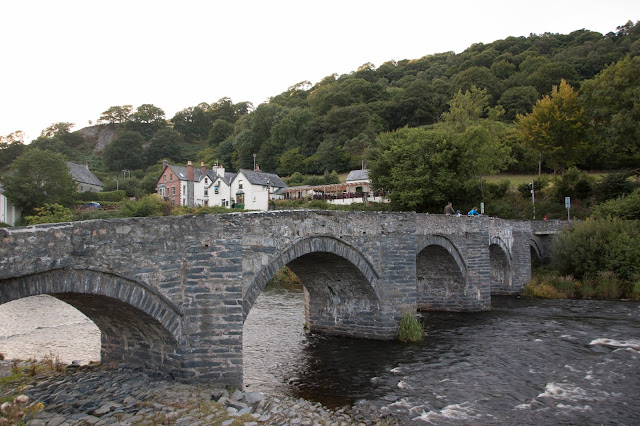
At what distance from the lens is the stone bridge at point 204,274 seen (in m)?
7.36

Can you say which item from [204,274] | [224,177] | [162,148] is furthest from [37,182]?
[162,148]

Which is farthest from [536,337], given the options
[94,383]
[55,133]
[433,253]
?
[55,133]

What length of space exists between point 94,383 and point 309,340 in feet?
24.8

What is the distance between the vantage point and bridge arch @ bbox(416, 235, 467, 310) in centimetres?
1995

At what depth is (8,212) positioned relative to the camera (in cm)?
4312

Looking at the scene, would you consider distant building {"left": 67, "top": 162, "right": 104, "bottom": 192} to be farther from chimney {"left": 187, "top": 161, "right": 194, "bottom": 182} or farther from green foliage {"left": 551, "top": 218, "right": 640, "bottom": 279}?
green foliage {"left": 551, "top": 218, "right": 640, "bottom": 279}

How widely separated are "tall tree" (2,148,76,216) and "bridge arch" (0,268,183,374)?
38.4m

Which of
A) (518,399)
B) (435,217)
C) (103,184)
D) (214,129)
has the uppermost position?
(214,129)

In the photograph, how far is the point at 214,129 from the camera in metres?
99.1

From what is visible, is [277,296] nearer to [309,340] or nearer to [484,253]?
[309,340]

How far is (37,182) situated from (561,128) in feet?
153

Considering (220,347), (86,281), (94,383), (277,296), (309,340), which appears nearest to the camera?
(86,281)

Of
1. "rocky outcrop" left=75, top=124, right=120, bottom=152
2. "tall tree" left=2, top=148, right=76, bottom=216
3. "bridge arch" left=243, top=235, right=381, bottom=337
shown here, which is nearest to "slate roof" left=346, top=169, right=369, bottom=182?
"tall tree" left=2, top=148, right=76, bottom=216

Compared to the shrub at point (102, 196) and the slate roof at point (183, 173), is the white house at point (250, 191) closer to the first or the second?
the slate roof at point (183, 173)
